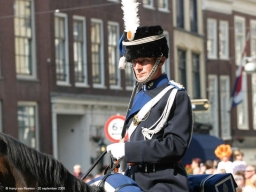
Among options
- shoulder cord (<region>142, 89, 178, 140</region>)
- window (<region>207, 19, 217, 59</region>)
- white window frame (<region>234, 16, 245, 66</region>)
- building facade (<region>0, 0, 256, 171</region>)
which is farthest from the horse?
white window frame (<region>234, 16, 245, 66</region>)

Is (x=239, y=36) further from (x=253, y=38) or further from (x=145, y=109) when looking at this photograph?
(x=145, y=109)

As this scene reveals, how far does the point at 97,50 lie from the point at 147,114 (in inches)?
1000

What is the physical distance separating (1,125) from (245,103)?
19.5 metres

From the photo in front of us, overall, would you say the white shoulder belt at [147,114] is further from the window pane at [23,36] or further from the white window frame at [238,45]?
the white window frame at [238,45]

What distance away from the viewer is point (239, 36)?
1658 inches

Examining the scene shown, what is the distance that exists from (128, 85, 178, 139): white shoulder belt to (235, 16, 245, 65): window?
36489 millimetres

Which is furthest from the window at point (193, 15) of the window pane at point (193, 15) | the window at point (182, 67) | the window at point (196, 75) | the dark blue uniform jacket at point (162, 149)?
the dark blue uniform jacket at point (162, 149)

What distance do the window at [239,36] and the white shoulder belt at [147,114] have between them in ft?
120

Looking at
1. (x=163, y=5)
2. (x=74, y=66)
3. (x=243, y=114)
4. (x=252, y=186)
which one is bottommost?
(x=243, y=114)

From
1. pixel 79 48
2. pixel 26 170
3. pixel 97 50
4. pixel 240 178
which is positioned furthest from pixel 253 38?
pixel 26 170

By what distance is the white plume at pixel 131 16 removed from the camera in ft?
18.2

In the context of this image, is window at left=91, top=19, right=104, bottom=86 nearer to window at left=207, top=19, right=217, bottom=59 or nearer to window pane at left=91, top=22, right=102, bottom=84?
window pane at left=91, top=22, right=102, bottom=84

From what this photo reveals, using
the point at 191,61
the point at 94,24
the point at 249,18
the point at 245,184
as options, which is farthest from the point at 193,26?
the point at 245,184

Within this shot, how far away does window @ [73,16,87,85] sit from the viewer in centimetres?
2966
